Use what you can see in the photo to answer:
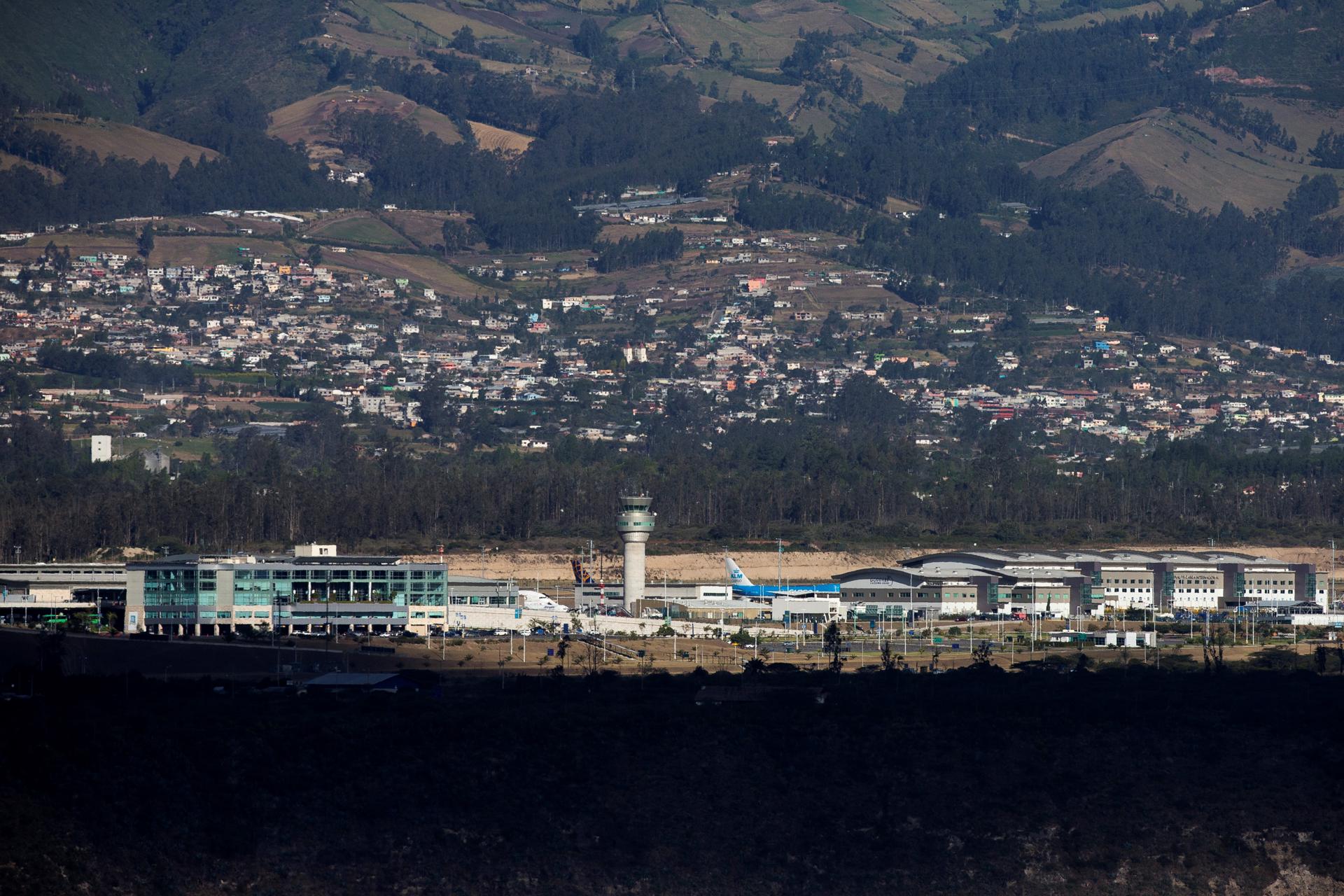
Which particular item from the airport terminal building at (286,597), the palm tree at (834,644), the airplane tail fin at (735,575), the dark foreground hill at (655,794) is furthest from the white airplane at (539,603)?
the dark foreground hill at (655,794)

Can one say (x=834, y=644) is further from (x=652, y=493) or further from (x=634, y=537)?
(x=652, y=493)

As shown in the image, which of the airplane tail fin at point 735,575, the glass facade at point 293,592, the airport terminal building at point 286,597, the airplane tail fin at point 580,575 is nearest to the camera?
the airport terminal building at point 286,597

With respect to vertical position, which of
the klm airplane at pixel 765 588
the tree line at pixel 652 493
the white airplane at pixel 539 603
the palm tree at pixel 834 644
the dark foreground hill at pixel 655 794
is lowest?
the dark foreground hill at pixel 655 794

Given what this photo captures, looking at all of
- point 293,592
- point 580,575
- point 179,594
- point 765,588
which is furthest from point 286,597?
point 765,588

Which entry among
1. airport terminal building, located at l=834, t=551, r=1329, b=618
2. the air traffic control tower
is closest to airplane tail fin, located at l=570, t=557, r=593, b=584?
the air traffic control tower

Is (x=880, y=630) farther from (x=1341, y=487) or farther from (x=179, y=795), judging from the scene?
(x=1341, y=487)

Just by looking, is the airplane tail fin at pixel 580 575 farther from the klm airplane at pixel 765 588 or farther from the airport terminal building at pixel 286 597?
the airport terminal building at pixel 286 597
